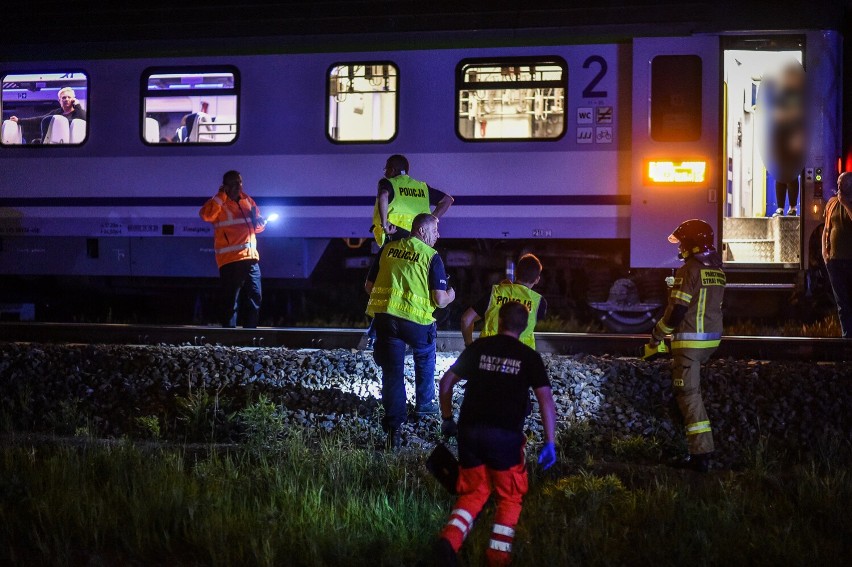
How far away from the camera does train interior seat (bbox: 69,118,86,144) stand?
11141mm

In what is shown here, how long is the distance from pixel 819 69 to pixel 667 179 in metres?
2.00

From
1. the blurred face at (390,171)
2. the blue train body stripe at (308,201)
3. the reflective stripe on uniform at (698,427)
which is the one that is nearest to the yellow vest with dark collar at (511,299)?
the reflective stripe on uniform at (698,427)

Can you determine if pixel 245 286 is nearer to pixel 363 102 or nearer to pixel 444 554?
pixel 363 102

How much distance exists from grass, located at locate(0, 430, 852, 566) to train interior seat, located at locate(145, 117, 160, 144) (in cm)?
594

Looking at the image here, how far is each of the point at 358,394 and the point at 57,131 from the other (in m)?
6.40

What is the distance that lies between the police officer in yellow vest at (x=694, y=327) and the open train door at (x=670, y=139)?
13.4ft

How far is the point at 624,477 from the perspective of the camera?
5.33 metres

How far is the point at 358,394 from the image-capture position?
7141 millimetres

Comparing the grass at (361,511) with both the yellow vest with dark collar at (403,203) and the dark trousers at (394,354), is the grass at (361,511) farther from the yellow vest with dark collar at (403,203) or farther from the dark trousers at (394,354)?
the yellow vest with dark collar at (403,203)

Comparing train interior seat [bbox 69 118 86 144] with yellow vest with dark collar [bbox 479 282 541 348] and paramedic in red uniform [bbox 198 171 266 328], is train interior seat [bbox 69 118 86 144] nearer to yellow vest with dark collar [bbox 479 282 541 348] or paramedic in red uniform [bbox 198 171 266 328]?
paramedic in red uniform [bbox 198 171 266 328]

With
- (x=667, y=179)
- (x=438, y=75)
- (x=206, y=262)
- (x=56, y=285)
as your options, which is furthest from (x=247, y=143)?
(x=667, y=179)

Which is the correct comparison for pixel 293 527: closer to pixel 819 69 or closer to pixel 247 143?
pixel 247 143

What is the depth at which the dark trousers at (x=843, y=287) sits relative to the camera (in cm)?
845

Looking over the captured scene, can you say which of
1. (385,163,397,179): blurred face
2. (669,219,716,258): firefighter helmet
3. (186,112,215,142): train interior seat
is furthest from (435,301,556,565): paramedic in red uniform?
(186,112,215,142): train interior seat
